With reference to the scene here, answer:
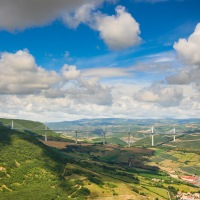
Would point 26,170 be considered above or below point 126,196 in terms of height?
above

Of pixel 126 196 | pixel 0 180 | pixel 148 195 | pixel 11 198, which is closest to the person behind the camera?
pixel 11 198

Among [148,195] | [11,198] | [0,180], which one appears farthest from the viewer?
[148,195]

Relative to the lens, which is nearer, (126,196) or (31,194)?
(31,194)

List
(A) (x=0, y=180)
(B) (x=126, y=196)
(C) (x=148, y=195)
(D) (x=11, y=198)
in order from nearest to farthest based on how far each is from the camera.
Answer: (D) (x=11, y=198), (A) (x=0, y=180), (B) (x=126, y=196), (C) (x=148, y=195)

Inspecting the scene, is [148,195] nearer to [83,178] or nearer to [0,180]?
[83,178]

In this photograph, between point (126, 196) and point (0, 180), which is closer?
point (0, 180)

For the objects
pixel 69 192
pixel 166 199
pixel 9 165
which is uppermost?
pixel 9 165

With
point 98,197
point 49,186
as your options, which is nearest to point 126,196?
point 98,197

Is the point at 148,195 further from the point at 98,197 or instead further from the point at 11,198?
the point at 11,198

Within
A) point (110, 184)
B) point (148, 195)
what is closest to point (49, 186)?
point (110, 184)
